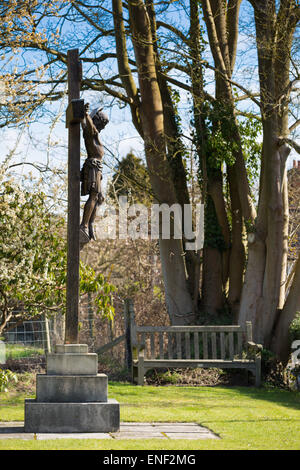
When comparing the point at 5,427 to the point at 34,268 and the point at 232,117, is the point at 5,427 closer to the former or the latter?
the point at 34,268

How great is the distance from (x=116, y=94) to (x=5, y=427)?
8725 mm

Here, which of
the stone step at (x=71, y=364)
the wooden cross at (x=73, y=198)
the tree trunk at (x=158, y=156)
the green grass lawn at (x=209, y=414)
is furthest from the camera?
the tree trunk at (x=158, y=156)

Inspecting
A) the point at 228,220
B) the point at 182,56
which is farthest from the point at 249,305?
the point at 182,56

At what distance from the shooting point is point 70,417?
231 inches

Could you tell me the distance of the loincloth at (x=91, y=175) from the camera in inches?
262

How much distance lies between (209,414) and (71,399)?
7.66ft

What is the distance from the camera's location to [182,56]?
12406 millimetres

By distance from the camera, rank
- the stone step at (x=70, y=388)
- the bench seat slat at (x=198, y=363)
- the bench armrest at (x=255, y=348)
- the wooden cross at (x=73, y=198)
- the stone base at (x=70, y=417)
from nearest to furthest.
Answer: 1. the stone base at (x=70, y=417)
2. the stone step at (x=70, y=388)
3. the wooden cross at (x=73, y=198)
4. the bench seat slat at (x=198, y=363)
5. the bench armrest at (x=255, y=348)

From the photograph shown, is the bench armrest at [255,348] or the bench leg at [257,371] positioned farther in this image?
the bench armrest at [255,348]

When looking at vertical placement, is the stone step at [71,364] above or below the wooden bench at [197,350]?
above

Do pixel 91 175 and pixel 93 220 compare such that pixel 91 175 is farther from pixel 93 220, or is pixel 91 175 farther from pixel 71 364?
pixel 71 364

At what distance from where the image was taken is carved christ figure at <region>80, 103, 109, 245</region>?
663 centimetres

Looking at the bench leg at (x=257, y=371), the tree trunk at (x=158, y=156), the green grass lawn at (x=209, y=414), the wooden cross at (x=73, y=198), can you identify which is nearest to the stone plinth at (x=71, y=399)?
the wooden cross at (x=73, y=198)

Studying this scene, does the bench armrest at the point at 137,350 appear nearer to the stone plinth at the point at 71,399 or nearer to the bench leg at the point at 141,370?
the bench leg at the point at 141,370
